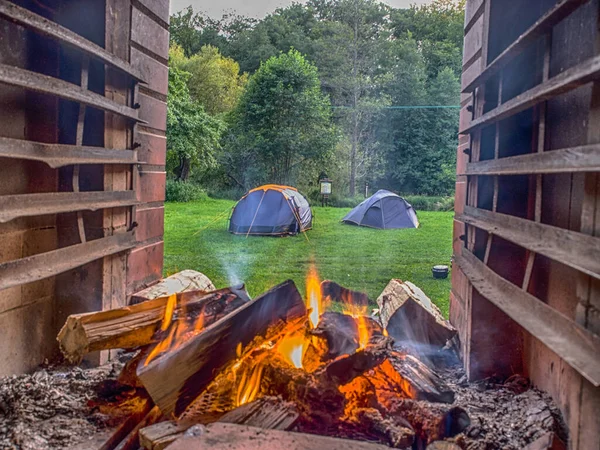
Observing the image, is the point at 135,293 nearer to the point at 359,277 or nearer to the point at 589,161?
the point at 589,161

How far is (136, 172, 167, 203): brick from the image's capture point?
313cm

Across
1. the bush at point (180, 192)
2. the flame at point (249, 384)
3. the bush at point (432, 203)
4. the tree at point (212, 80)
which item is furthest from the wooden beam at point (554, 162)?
the tree at point (212, 80)

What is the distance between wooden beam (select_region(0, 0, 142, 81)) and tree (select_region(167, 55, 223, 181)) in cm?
1444

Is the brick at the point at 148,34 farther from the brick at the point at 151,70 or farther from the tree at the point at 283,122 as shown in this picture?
the tree at the point at 283,122

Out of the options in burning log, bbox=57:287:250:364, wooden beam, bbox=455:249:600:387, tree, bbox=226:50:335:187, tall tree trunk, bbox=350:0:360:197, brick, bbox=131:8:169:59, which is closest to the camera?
wooden beam, bbox=455:249:600:387

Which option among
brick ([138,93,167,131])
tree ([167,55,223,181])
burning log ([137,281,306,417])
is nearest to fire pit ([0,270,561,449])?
burning log ([137,281,306,417])

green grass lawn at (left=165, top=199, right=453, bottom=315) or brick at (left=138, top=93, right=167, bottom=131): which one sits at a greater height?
brick at (left=138, top=93, right=167, bottom=131)

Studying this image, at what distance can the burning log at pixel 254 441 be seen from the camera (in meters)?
1.65

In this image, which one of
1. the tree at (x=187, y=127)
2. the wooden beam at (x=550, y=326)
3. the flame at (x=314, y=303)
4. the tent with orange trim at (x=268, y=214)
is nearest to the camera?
the wooden beam at (x=550, y=326)

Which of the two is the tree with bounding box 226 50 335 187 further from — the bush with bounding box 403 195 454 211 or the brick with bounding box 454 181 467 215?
the brick with bounding box 454 181 467 215

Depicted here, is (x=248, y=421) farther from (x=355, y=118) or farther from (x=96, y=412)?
(x=355, y=118)

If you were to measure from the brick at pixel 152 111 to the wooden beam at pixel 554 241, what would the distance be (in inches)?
87.9

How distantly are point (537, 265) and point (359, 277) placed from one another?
3994 mm

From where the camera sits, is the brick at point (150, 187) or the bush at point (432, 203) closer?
the brick at point (150, 187)
